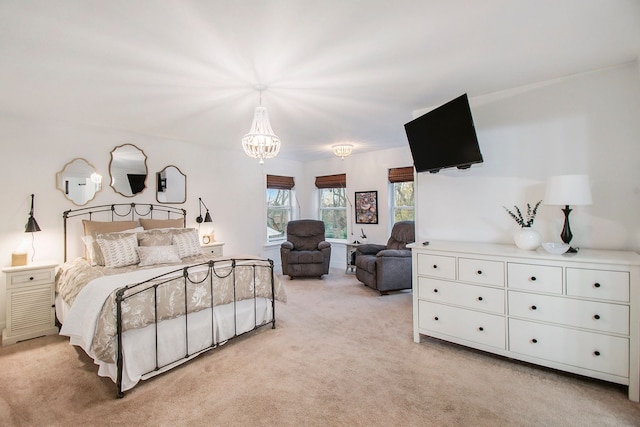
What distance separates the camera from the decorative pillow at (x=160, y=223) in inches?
163

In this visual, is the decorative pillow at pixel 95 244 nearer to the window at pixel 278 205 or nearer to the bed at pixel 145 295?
the bed at pixel 145 295

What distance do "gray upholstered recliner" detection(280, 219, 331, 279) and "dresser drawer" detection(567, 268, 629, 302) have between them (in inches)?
147

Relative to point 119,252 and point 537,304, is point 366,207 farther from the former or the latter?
point 119,252

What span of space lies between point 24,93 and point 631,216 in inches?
212

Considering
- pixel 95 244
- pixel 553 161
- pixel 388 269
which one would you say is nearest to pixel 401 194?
pixel 388 269

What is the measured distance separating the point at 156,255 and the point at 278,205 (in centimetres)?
336

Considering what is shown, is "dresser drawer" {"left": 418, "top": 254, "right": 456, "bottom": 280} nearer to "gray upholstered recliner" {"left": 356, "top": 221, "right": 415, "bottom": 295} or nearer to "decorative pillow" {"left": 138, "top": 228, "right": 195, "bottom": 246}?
"gray upholstered recliner" {"left": 356, "top": 221, "right": 415, "bottom": 295}

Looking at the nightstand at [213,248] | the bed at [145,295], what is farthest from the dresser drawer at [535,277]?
the nightstand at [213,248]

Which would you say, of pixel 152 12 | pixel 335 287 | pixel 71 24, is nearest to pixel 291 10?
pixel 152 12

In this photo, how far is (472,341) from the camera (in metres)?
2.68

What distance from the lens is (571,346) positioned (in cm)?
226

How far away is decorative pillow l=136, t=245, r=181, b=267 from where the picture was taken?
337 cm

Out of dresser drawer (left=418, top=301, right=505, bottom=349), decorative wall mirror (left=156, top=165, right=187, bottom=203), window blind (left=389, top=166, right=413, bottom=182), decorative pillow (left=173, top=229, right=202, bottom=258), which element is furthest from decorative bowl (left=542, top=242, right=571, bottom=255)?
decorative wall mirror (left=156, top=165, right=187, bottom=203)

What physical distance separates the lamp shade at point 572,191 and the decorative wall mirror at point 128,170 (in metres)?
4.86
